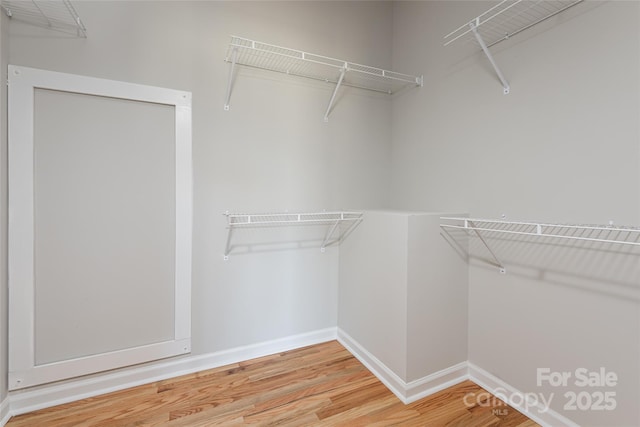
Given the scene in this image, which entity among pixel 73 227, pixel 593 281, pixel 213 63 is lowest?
pixel 593 281

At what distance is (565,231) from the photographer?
3.98ft

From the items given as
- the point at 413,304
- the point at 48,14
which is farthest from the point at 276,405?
the point at 48,14

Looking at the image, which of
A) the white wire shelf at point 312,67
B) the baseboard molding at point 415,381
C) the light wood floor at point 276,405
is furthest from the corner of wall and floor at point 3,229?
the baseboard molding at point 415,381

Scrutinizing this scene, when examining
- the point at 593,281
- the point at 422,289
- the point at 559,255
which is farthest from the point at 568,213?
the point at 422,289

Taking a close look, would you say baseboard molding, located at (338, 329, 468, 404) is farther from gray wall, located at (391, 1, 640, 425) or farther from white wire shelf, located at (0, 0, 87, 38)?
white wire shelf, located at (0, 0, 87, 38)

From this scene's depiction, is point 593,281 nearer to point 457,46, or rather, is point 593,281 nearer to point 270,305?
point 457,46

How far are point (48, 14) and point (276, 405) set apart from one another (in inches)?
90.0

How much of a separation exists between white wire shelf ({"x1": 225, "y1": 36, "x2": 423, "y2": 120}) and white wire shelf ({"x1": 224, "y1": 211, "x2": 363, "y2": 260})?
2.38 ft

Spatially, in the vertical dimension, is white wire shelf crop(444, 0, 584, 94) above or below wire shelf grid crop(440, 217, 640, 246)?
above

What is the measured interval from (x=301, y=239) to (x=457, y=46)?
1.62 meters

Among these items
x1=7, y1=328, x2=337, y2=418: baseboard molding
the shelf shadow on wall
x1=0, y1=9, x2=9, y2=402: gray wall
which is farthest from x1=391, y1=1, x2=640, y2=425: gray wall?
x1=0, y1=9, x2=9, y2=402: gray wall

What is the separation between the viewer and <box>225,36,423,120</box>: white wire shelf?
1.70 m

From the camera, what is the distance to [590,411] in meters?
1.15

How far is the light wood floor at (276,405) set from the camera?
1312 mm
